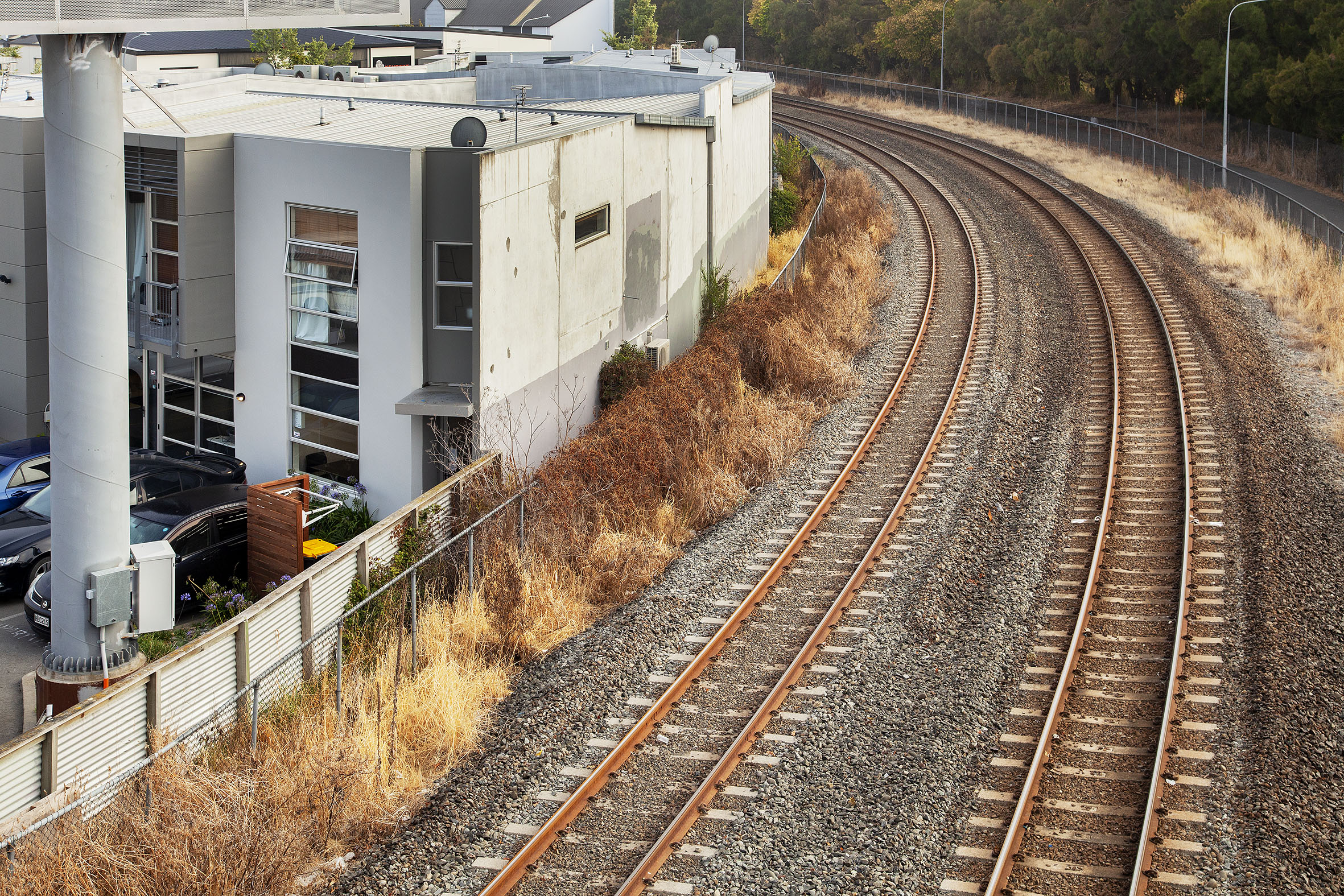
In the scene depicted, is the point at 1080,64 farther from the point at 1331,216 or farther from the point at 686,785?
the point at 686,785

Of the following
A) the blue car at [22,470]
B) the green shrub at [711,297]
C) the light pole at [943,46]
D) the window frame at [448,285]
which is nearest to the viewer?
the window frame at [448,285]

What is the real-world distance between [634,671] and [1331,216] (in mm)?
37386

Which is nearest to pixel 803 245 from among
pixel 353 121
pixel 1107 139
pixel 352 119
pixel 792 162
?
pixel 792 162

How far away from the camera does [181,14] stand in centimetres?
1202

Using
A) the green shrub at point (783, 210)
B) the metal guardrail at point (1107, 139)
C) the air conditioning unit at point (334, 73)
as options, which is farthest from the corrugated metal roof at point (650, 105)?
the metal guardrail at point (1107, 139)

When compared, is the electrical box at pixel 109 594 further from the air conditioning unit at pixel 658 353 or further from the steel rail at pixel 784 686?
the air conditioning unit at pixel 658 353

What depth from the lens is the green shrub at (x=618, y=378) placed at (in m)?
22.2

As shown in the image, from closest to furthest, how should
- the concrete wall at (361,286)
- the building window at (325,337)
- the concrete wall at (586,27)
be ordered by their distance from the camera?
the concrete wall at (361,286)
the building window at (325,337)
the concrete wall at (586,27)

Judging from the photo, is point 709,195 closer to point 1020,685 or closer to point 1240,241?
point 1240,241

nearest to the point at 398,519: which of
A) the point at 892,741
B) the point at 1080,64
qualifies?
the point at 892,741

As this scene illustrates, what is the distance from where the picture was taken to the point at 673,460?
1930cm

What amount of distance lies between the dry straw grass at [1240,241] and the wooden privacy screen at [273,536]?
17944 millimetres

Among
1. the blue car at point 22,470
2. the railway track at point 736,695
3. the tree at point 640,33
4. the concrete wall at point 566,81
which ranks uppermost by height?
the tree at point 640,33

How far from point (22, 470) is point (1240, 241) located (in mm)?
29140
